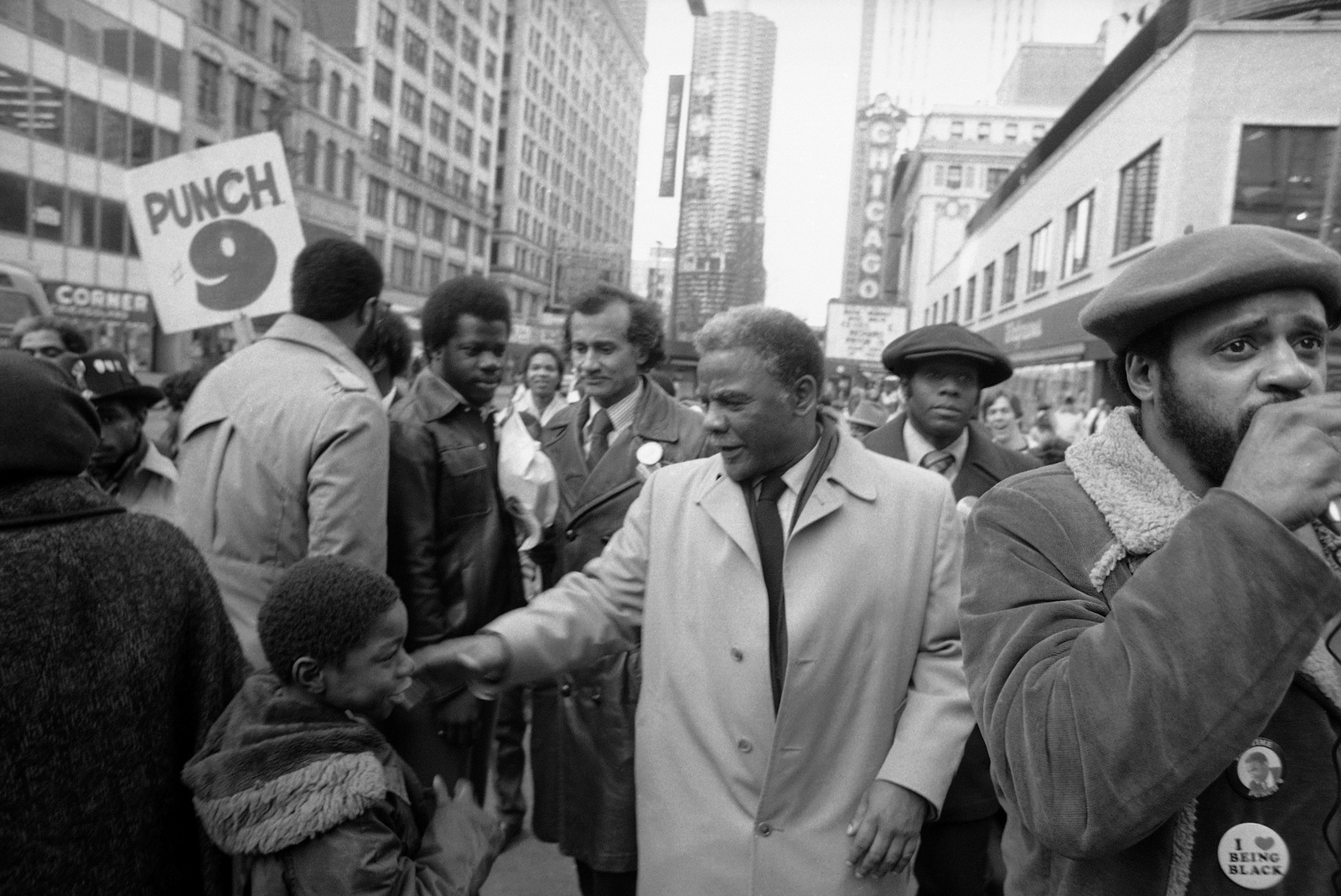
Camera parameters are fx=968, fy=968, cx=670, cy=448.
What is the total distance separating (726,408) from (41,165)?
3096 cm

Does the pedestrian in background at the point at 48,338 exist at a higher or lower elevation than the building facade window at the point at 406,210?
lower

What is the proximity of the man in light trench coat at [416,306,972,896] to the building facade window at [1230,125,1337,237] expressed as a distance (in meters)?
17.3

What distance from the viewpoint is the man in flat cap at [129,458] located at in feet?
12.4

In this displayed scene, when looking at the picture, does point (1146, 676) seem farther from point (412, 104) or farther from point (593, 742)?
point (412, 104)

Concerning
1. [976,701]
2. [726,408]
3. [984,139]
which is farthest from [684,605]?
[984,139]

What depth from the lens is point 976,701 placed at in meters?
1.46

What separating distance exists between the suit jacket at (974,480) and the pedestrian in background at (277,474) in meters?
1.94

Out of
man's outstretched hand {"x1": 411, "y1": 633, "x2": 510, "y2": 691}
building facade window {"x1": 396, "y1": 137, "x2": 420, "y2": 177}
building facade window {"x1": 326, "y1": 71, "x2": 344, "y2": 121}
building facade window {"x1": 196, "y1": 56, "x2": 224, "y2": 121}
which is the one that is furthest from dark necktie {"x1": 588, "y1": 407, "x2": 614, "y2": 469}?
building facade window {"x1": 396, "y1": 137, "x2": 420, "y2": 177}

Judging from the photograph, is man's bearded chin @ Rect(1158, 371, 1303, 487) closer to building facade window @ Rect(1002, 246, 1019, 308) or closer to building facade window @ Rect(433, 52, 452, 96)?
building facade window @ Rect(1002, 246, 1019, 308)

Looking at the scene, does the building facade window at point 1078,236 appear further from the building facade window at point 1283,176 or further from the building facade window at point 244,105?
the building facade window at point 244,105

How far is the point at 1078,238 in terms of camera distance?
24.7 m

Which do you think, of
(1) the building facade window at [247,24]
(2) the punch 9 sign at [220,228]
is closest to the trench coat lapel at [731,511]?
(2) the punch 9 sign at [220,228]

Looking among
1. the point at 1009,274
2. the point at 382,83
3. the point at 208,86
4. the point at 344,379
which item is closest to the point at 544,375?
the point at 344,379

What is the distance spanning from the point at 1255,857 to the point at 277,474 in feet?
8.31
